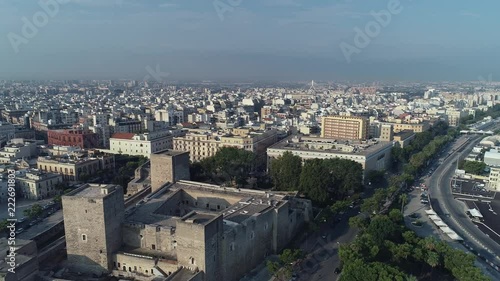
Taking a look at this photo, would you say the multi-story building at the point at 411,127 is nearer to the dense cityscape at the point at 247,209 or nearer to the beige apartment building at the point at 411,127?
the beige apartment building at the point at 411,127

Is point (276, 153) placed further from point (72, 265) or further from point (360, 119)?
point (72, 265)

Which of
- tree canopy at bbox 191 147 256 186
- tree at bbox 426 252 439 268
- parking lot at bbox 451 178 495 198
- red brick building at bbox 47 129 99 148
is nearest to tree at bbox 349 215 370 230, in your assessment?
tree at bbox 426 252 439 268

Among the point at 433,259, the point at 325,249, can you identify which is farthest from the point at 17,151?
the point at 433,259

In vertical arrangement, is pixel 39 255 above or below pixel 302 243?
above

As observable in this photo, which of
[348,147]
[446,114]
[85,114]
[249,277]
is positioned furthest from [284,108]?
[249,277]

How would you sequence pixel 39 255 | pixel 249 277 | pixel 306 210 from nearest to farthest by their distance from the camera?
pixel 39 255, pixel 249 277, pixel 306 210

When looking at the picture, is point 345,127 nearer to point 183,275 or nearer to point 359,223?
point 359,223

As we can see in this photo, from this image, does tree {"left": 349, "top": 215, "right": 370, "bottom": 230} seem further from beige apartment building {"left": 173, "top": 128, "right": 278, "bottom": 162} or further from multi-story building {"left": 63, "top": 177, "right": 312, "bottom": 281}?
beige apartment building {"left": 173, "top": 128, "right": 278, "bottom": 162}

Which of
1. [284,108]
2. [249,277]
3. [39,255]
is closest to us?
[39,255]
